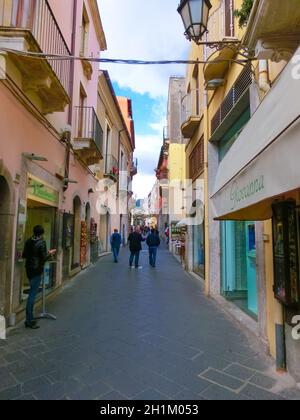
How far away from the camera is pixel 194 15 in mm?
3975

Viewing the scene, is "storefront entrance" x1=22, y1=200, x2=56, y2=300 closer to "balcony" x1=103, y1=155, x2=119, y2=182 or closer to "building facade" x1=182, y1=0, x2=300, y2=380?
"building facade" x1=182, y1=0, x2=300, y2=380

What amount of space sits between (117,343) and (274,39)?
14.3ft

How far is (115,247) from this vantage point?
567 inches

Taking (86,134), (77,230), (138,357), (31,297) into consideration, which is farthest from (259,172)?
(77,230)

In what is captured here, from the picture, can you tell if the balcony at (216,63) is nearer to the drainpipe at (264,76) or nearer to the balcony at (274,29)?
the drainpipe at (264,76)

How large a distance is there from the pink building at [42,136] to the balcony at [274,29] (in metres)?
3.23

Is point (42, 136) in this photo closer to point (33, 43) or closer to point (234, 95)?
point (33, 43)

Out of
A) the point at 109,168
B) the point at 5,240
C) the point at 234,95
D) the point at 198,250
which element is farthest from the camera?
the point at 109,168

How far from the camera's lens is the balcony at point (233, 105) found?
525 cm

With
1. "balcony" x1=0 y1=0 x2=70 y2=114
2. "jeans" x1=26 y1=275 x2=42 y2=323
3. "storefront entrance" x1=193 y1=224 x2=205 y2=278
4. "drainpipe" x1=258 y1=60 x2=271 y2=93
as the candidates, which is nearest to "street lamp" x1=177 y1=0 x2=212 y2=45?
"drainpipe" x1=258 y1=60 x2=271 y2=93

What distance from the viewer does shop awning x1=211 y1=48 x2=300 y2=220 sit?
182cm

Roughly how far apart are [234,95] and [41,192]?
14.9 ft

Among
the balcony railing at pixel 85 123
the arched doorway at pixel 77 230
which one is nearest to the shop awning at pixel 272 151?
the balcony railing at pixel 85 123
